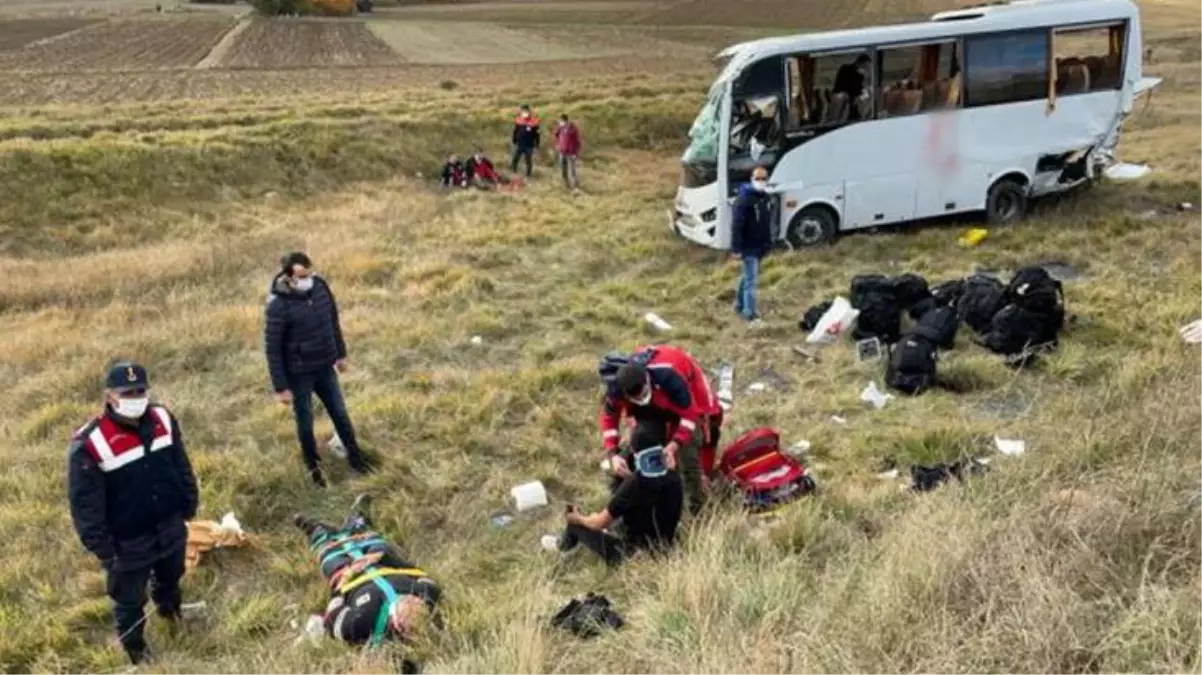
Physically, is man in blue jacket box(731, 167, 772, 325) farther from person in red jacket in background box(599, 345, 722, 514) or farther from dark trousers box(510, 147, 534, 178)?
dark trousers box(510, 147, 534, 178)

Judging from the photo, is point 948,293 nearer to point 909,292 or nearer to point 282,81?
point 909,292

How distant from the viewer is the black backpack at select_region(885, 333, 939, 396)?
8.29 m

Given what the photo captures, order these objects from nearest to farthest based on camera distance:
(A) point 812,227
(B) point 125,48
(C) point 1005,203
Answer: (A) point 812,227 < (C) point 1005,203 < (B) point 125,48

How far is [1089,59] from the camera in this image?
13906mm

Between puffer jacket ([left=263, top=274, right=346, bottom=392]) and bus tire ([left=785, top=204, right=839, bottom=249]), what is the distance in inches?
309

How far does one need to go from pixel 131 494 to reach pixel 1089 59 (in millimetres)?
13732

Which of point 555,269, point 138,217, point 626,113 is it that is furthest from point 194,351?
point 626,113

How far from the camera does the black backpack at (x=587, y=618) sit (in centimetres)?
423

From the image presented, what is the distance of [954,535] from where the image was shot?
13.4 feet

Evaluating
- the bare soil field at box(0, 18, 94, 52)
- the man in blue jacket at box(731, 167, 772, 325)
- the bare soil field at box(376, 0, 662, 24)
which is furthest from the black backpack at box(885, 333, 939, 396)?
the bare soil field at box(376, 0, 662, 24)

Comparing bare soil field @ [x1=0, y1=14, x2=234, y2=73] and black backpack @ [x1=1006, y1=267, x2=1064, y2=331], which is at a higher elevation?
bare soil field @ [x1=0, y1=14, x2=234, y2=73]

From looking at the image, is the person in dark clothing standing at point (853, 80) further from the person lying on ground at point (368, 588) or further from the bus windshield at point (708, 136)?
the person lying on ground at point (368, 588)

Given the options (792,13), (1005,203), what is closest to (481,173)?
(1005,203)

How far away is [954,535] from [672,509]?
183cm
